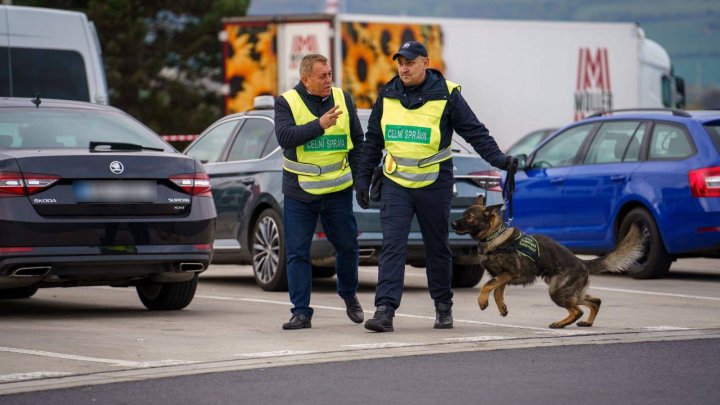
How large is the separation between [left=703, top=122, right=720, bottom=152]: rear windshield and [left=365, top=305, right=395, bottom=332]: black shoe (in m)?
5.34

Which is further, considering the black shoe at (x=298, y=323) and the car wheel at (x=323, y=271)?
the car wheel at (x=323, y=271)

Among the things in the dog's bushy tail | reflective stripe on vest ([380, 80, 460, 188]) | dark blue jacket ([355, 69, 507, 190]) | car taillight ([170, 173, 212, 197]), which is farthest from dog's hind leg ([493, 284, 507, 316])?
car taillight ([170, 173, 212, 197])

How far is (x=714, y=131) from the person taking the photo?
585 inches

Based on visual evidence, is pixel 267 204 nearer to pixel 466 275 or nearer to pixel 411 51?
pixel 466 275

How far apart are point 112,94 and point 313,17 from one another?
2247 cm

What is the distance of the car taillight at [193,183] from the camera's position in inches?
443

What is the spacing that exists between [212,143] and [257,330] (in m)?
5.05

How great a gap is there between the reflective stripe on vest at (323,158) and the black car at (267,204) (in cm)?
258

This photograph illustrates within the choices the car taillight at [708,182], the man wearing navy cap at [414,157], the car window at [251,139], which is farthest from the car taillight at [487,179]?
the man wearing navy cap at [414,157]

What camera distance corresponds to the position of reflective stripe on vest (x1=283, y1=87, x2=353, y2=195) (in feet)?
35.0

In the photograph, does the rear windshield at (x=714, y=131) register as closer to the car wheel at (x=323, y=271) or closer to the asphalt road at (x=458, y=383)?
the car wheel at (x=323, y=271)

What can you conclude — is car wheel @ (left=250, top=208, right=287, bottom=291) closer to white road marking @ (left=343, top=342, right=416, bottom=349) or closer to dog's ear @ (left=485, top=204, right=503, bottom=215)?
dog's ear @ (left=485, top=204, right=503, bottom=215)

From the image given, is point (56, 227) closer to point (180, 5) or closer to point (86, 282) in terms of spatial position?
point (86, 282)

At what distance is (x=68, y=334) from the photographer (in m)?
10.2
